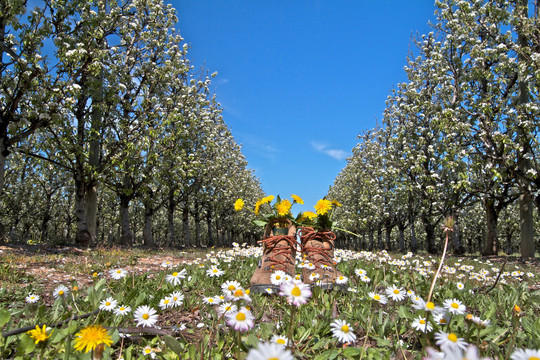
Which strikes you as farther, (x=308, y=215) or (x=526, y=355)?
(x=308, y=215)

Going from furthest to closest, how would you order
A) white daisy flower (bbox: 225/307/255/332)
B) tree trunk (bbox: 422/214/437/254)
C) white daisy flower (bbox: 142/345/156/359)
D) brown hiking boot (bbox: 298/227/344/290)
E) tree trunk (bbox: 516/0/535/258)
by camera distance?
1. tree trunk (bbox: 422/214/437/254)
2. tree trunk (bbox: 516/0/535/258)
3. brown hiking boot (bbox: 298/227/344/290)
4. white daisy flower (bbox: 142/345/156/359)
5. white daisy flower (bbox: 225/307/255/332)

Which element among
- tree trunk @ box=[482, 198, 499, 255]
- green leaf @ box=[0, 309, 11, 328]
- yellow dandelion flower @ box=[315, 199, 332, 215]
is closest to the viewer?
green leaf @ box=[0, 309, 11, 328]

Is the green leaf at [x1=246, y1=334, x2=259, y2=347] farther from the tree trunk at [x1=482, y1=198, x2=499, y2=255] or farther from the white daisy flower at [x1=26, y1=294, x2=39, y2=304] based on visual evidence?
the tree trunk at [x1=482, y1=198, x2=499, y2=255]

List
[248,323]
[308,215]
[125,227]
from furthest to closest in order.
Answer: [125,227] < [308,215] < [248,323]

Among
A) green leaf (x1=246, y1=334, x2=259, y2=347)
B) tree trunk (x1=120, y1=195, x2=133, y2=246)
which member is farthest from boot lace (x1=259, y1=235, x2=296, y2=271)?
tree trunk (x1=120, y1=195, x2=133, y2=246)

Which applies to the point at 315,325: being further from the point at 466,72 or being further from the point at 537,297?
the point at 466,72

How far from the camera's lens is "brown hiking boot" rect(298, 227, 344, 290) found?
4270 millimetres

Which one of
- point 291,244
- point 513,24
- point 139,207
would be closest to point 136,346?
point 291,244

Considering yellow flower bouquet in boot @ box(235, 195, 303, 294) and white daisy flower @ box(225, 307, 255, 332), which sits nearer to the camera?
white daisy flower @ box(225, 307, 255, 332)

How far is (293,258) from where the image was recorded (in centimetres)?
462

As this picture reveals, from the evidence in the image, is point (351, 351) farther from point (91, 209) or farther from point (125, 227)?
point (125, 227)

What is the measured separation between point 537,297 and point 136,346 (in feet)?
15.0

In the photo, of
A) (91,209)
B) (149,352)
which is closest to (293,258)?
(149,352)

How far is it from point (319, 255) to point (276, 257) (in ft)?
2.35
